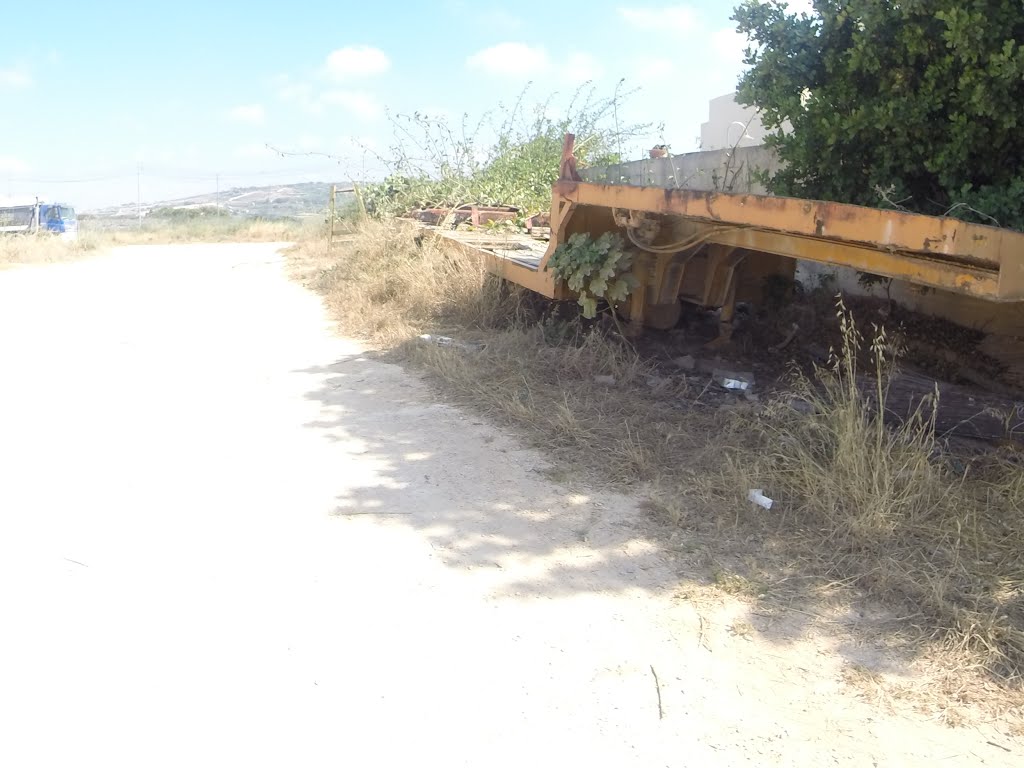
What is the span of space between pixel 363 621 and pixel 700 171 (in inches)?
188

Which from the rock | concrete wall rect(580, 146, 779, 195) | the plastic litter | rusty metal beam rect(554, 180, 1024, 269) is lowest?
the rock

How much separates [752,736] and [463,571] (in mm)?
1257

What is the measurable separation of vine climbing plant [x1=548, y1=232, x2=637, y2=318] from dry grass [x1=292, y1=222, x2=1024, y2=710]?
0.45 metres

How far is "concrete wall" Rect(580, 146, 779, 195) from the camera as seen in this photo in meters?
6.05

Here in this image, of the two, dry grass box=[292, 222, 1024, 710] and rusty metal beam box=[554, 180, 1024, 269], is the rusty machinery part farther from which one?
dry grass box=[292, 222, 1024, 710]

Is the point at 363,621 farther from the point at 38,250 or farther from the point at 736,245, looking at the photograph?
the point at 38,250

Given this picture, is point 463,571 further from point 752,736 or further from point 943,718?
point 943,718

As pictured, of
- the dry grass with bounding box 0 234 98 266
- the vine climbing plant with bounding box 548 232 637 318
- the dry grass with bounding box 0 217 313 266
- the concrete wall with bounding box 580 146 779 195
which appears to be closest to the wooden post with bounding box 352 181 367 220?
the concrete wall with bounding box 580 146 779 195

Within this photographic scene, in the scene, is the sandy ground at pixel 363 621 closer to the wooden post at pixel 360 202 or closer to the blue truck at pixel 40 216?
the wooden post at pixel 360 202

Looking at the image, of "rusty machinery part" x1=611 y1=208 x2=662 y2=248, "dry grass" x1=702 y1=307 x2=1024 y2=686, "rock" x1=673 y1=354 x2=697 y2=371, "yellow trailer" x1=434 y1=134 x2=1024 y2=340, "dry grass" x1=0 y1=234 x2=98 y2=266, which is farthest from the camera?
"dry grass" x1=0 y1=234 x2=98 y2=266

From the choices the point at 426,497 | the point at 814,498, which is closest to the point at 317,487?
the point at 426,497

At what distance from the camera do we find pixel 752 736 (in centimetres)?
234

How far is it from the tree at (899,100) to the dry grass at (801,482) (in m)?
1.06

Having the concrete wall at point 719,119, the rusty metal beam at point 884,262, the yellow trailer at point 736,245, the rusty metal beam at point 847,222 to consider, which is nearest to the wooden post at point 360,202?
the yellow trailer at point 736,245
